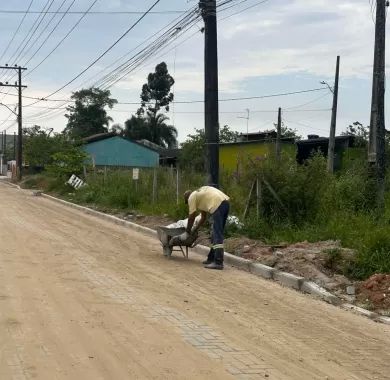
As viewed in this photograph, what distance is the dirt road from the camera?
5371 millimetres

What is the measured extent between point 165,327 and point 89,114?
83.2 m

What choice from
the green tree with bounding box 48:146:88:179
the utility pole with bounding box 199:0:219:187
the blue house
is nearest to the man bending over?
the utility pole with bounding box 199:0:219:187

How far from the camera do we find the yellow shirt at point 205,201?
11.3 m

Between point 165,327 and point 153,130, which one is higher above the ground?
point 153,130

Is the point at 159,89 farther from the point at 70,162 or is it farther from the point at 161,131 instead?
the point at 70,162

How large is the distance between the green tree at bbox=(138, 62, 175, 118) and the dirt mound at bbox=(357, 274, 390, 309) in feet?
233

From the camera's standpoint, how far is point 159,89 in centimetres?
7888

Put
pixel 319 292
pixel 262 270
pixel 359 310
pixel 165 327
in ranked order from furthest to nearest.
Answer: pixel 262 270 < pixel 319 292 < pixel 359 310 < pixel 165 327

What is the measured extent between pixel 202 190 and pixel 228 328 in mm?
4821

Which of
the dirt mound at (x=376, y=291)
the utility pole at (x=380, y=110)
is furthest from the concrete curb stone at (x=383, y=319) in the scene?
the utility pole at (x=380, y=110)

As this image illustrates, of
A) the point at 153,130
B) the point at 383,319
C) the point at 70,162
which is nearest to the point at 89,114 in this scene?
the point at 153,130

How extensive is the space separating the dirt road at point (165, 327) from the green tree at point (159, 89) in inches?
2708

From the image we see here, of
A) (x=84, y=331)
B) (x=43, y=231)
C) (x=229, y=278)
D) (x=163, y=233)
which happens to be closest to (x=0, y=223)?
(x=43, y=231)

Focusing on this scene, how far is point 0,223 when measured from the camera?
17141 mm
